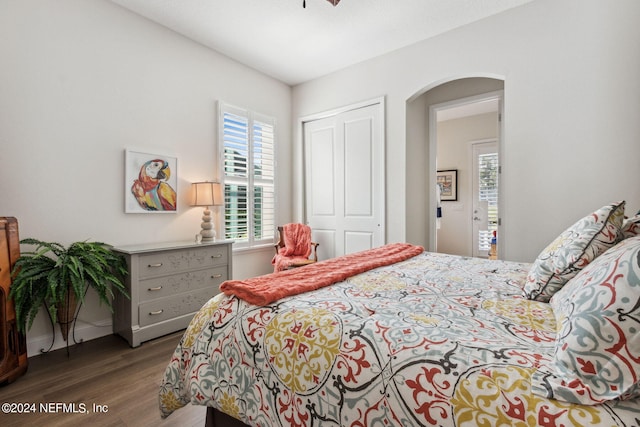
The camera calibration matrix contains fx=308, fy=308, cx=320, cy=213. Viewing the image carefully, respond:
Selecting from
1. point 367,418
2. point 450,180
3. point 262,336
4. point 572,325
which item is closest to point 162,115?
point 262,336

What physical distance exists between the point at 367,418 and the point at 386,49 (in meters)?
3.80

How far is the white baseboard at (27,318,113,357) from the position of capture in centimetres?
235

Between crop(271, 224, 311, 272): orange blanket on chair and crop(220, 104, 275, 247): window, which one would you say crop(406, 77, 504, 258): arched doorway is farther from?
crop(220, 104, 275, 247): window

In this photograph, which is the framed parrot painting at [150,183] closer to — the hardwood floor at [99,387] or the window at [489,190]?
the hardwood floor at [99,387]

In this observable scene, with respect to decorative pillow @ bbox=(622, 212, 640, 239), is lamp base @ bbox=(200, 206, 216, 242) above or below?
below

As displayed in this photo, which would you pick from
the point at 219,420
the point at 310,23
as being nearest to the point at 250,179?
the point at 310,23

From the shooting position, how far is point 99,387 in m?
1.91

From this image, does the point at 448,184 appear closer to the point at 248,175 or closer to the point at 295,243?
the point at 295,243

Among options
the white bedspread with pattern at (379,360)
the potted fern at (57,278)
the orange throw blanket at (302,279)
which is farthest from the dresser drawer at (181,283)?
the orange throw blanket at (302,279)

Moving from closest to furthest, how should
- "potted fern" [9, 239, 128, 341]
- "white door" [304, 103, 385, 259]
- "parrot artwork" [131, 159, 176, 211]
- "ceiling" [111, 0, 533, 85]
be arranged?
"potted fern" [9, 239, 128, 341]
"ceiling" [111, 0, 533, 85]
"parrot artwork" [131, 159, 176, 211]
"white door" [304, 103, 385, 259]

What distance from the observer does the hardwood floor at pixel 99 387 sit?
1.62m

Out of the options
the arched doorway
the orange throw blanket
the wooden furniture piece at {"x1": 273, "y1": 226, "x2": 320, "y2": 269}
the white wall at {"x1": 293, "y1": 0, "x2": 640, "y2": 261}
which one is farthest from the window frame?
the white wall at {"x1": 293, "y1": 0, "x2": 640, "y2": 261}

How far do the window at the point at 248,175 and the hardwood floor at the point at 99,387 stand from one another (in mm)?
1663

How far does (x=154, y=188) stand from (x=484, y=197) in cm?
556
